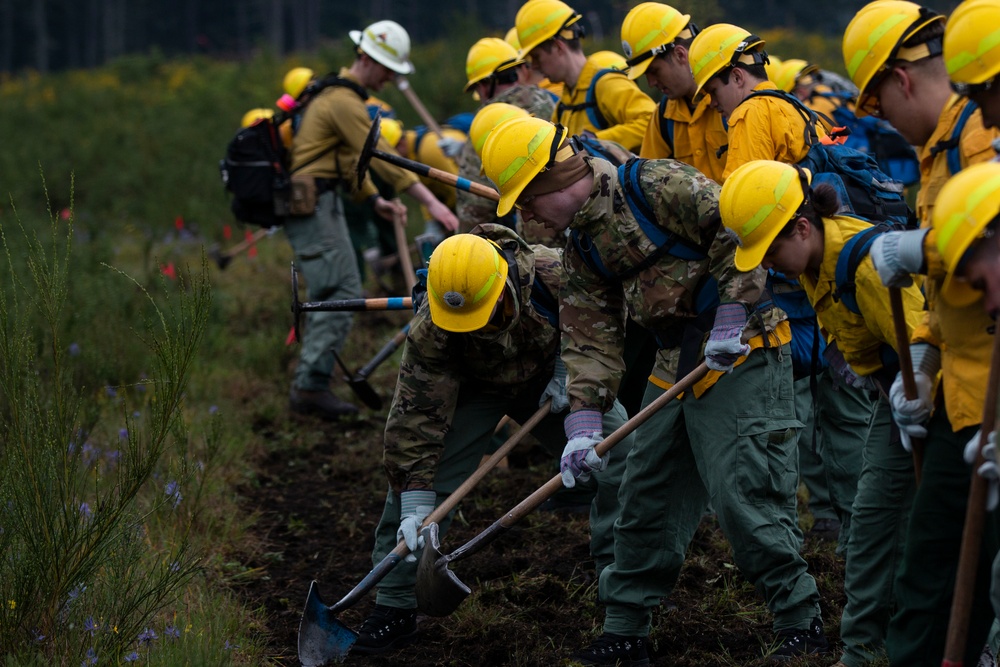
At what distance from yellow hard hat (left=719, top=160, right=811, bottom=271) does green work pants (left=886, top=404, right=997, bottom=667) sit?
655 mm

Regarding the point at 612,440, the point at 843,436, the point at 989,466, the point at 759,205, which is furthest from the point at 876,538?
the point at 843,436

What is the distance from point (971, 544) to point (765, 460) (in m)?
1.08

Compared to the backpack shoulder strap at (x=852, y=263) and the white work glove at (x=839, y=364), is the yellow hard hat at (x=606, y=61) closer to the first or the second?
the white work glove at (x=839, y=364)

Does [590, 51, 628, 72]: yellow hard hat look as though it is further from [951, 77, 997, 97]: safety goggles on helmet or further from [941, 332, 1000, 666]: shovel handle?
[941, 332, 1000, 666]: shovel handle

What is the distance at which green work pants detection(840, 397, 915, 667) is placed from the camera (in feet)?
10.8

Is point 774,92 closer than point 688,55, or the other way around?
point 774,92

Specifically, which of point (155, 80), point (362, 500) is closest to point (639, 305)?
point (362, 500)

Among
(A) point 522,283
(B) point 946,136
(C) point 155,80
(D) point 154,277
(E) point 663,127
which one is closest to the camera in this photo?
(B) point 946,136

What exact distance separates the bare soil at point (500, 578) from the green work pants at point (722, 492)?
0.27 m

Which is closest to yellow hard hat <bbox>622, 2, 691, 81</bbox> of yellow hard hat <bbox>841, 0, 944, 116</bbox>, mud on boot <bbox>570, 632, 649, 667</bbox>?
yellow hard hat <bbox>841, 0, 944, 116</bbox>

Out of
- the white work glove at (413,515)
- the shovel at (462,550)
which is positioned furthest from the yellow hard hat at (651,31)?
the white work glove at (413,515)

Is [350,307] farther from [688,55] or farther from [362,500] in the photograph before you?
[688,55]

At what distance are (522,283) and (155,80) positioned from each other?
19.5m

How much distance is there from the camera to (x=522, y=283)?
4.05 metres
